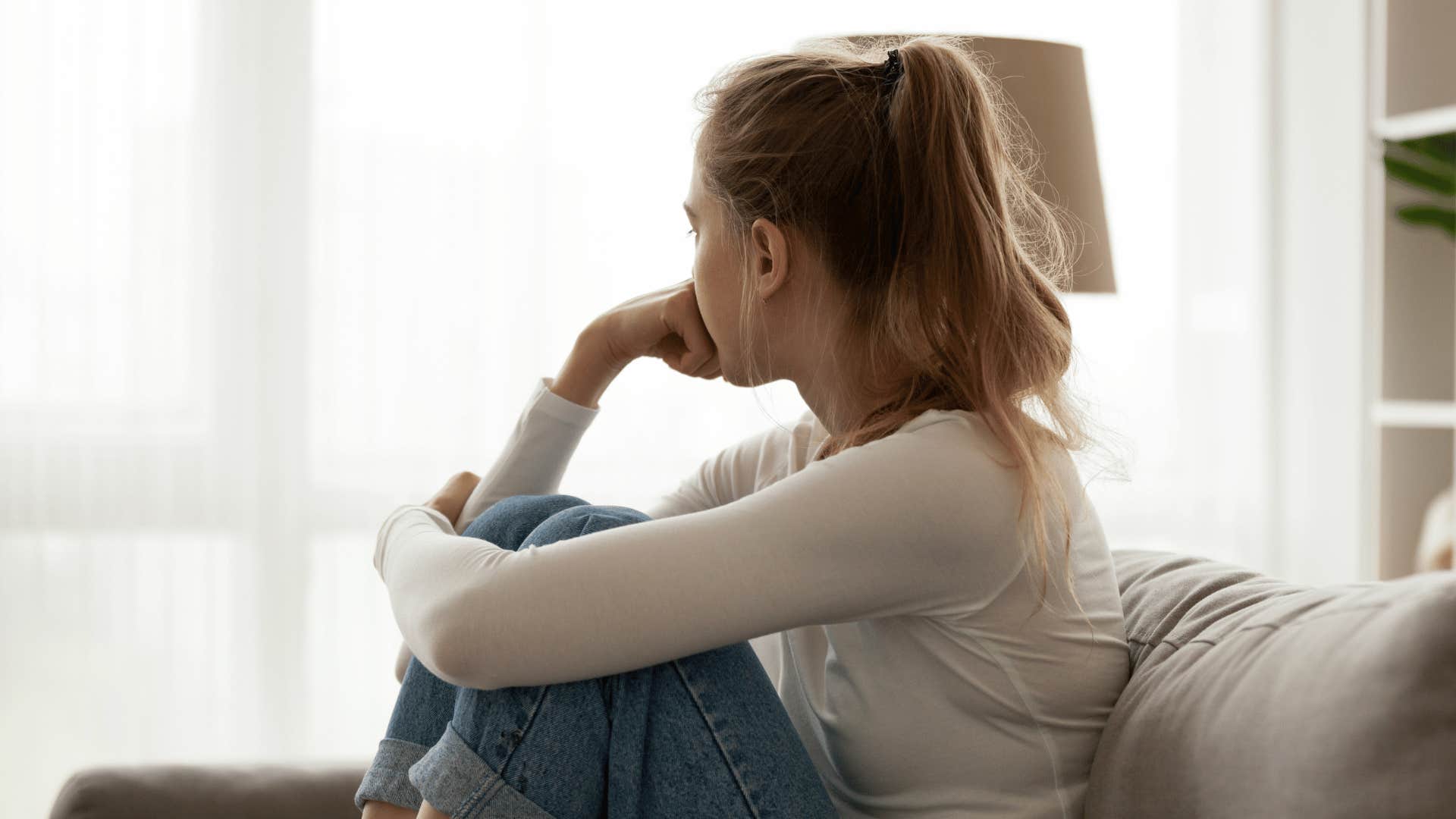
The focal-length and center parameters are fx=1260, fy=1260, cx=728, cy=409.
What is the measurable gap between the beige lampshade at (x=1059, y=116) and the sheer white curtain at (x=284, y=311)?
84 cm

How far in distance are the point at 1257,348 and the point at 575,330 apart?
1550 mm

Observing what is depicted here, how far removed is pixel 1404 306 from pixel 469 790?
93.7 inches

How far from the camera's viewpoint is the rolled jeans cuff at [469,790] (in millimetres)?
904

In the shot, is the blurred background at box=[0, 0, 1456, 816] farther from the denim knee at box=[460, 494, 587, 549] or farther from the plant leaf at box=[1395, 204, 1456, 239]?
the denim knee at box=[460, 494, 587, 549]

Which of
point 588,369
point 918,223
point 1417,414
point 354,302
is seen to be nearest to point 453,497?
point 588,369

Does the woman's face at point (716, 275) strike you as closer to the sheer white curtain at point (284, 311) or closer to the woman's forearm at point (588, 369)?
the woman's forearm at point (588, 369)

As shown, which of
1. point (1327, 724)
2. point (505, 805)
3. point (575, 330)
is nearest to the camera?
point (1327, 724)

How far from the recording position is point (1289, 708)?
A: 2.57 feet

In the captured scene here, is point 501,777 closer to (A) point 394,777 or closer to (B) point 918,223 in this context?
(A) point 394,777

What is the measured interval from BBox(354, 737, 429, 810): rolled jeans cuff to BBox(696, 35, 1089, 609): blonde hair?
1.43 feet

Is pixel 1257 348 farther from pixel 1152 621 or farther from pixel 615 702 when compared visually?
pixel 615 702

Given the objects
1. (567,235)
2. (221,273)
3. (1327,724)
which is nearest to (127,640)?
(221,273)

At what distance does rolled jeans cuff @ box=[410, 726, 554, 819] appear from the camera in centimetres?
90

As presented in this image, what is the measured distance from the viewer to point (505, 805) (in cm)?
91
